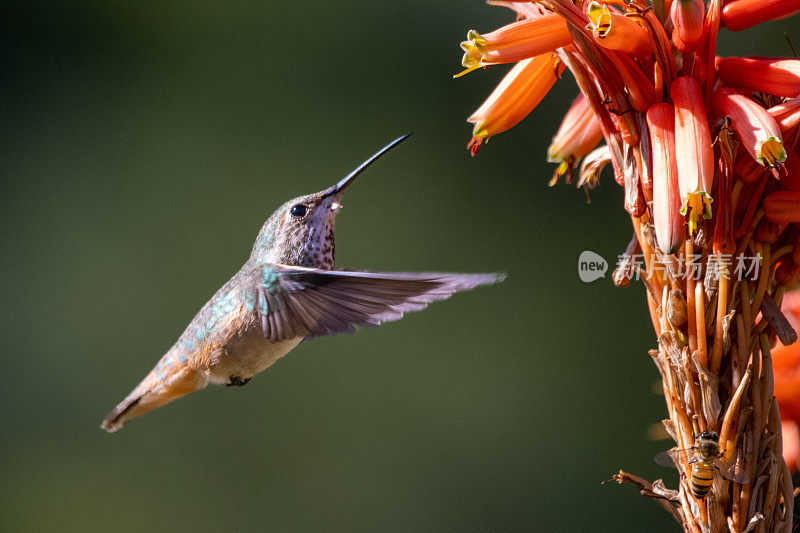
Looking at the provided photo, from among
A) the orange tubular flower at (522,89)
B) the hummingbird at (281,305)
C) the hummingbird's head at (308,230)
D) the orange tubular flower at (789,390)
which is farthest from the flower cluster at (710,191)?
the hummingbird's head at (308,230)

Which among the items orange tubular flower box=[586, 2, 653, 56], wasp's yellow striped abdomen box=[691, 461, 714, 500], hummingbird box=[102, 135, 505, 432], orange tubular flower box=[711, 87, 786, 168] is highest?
orange tubular flower box=[586, 2, 653, 56]

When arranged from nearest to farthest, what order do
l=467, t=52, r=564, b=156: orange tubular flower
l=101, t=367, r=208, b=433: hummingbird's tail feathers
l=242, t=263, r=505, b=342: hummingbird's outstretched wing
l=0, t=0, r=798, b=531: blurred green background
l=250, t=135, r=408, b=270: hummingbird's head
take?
l=467, t=52, r=564, b=156: orange tubular flower
l=242, t=263, r=505, b=342: hummingbird's outstretched wing
l=250, t=135, r=408, b=270: hummingbird's head
l=101, t=367, r=208, b=433: hummingbird's tail feathers
l=0, t=0, r=798, b=531: blurred green background

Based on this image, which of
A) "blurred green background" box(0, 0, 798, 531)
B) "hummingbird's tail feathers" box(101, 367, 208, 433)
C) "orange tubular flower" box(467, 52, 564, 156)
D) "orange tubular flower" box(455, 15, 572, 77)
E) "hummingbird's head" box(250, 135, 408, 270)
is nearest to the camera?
"orange tubular flower" box(455, 15, 572, 77)

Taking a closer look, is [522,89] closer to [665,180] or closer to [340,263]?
[665,180]

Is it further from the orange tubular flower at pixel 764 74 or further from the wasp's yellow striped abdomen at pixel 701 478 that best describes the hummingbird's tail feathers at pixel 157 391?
the orange tubular flower at pixel 764 74

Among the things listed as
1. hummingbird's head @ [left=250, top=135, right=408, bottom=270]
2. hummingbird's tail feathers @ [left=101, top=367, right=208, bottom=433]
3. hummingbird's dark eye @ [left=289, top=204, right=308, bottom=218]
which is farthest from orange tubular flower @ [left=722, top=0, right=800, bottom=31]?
hummingbird's tail feathers @ [left=101, top=367, right=208, bottom=433]

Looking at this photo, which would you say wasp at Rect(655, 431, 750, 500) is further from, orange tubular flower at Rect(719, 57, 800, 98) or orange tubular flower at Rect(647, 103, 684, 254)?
orange tubular flower at Rect(719, 57, 800, 98)

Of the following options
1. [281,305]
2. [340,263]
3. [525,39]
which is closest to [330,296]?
[281,305]
